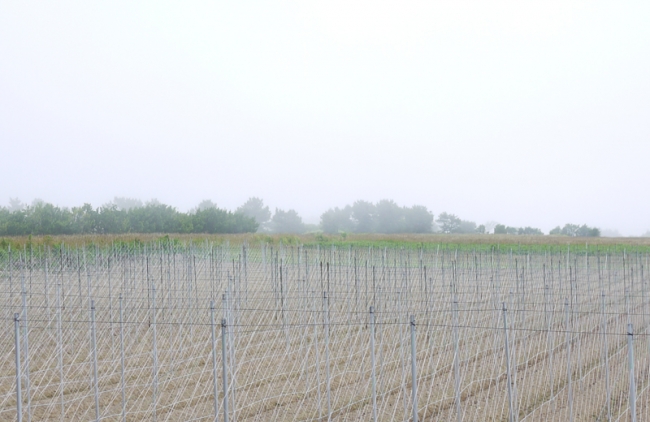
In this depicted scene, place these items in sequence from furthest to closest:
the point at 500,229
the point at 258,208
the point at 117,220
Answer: the point at 258,208, the point at 500,229, the point at 117,220

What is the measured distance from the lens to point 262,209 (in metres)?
36.1

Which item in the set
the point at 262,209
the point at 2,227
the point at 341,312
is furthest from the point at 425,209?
the point at 341,312

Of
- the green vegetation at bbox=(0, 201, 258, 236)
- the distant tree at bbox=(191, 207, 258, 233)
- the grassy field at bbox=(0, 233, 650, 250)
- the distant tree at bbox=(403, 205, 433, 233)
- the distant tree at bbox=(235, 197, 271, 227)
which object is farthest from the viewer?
the distant tree at bbox=(235, 197, 271, 227)

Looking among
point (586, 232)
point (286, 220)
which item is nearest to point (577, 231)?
point (586, 232)

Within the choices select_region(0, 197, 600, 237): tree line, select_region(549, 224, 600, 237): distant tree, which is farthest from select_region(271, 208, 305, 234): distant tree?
select_region(549, 224, 600, 237): distant tree

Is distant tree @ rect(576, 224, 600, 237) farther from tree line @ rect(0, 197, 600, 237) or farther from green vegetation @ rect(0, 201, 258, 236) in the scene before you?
green vegetation @ rect(0, 201, 258, 236)

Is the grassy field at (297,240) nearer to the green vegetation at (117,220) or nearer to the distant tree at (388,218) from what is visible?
the green vegetation at (117,220)

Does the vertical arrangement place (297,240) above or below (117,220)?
below

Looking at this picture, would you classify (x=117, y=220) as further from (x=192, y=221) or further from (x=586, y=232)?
(x=586, y=232)

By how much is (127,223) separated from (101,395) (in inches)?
581

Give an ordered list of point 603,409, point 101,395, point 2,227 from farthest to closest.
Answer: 1. point 2,227
2. point 101,395
3. point 603,409

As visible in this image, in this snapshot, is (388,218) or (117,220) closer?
(117,220)

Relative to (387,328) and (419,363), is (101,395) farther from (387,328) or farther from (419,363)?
(387,328)

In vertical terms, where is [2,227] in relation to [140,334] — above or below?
above
